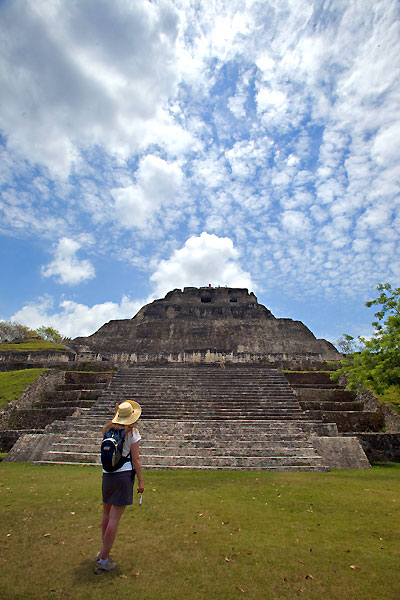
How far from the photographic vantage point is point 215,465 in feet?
29.7

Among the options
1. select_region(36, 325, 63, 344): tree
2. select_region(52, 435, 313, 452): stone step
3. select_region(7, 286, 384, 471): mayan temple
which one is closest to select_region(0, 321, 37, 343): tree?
select_region(36, 325, 63, 344): tree

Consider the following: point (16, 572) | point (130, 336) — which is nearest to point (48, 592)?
point (16, 572)

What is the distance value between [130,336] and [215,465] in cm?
2159

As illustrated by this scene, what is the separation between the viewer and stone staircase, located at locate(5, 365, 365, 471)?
928cm

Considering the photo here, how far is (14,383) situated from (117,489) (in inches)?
518

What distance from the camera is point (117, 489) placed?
3.39m

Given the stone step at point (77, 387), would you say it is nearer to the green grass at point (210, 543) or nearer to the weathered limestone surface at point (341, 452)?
the green grass at point (210, 543)

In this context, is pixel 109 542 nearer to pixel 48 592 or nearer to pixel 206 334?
pixel 48 592

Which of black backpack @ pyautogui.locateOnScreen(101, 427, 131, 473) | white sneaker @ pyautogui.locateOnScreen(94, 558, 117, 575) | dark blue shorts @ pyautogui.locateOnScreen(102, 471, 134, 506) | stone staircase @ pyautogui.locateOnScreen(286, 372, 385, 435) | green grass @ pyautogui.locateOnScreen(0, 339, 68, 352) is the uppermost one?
green grass @ pyautogui.locateOnScreen(0, 339, 68, 352)

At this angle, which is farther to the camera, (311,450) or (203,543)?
(311,450)

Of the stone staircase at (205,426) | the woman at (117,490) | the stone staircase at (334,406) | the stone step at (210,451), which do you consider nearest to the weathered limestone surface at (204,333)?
the stone staircase at (334,406)

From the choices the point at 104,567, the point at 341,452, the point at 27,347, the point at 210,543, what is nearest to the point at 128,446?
the point at 104,567

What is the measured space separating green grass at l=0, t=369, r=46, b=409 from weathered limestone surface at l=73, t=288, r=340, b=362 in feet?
31.3

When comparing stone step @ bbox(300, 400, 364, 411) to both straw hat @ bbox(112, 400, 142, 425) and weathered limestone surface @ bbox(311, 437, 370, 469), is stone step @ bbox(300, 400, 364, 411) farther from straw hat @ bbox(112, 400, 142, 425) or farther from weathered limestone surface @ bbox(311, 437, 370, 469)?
straw hat @ bbox(112, 400, 142, 425)
